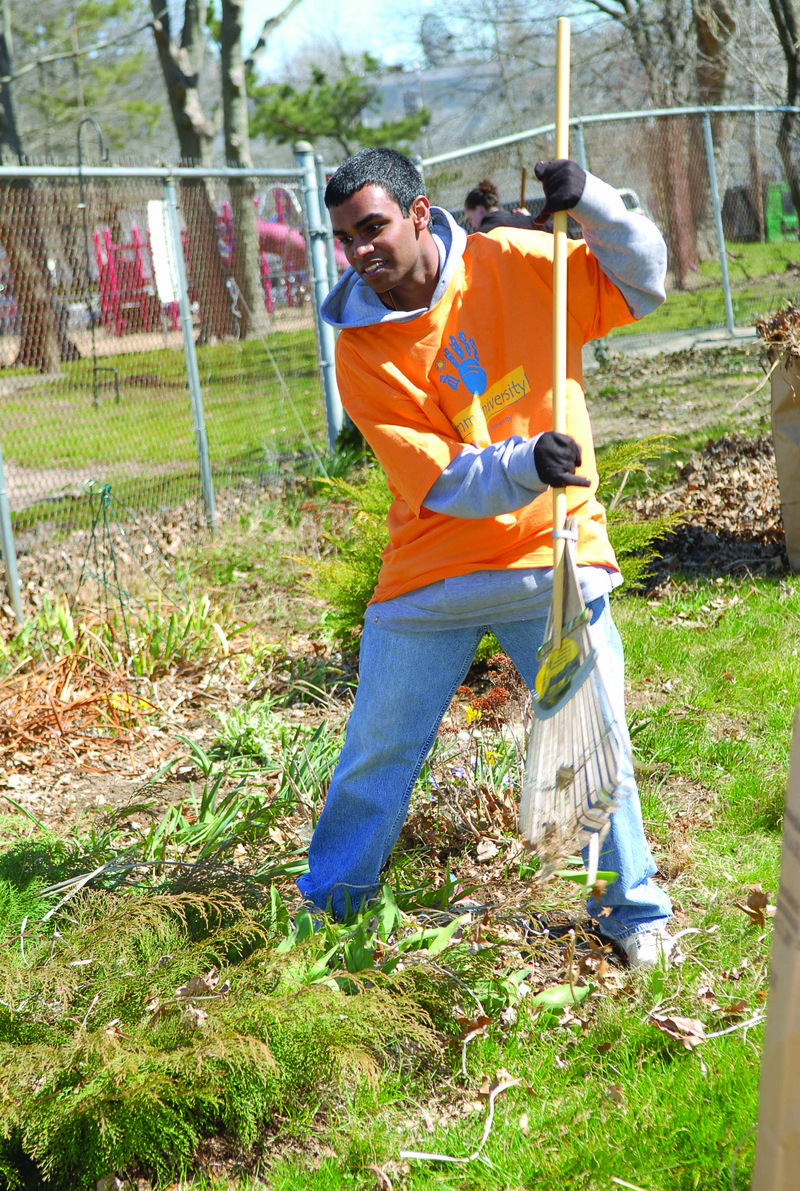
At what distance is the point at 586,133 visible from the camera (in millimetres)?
11203

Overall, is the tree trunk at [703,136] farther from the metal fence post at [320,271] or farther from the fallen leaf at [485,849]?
the fallen leaf at [485,849]

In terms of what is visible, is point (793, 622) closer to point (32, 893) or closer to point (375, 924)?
point (375, 924)

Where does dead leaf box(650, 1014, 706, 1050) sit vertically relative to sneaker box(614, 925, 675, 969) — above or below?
below

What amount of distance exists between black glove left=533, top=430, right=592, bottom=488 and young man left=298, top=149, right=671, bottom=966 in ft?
0.47

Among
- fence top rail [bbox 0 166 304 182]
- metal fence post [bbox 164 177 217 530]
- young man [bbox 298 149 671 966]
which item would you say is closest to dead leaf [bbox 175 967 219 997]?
young man [bbox 298 149 671 966]

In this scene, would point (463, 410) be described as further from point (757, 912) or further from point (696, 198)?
point (696, 198)

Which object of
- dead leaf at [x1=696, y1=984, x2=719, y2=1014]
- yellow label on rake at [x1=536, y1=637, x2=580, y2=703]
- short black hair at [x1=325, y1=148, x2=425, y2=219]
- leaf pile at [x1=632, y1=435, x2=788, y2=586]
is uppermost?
short black hair at [x1=325, y1=148, x2=425, y2=219]

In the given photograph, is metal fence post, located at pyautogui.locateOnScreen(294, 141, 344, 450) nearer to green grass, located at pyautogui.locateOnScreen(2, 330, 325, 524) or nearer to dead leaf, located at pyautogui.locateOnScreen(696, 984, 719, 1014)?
green grass, located at pyautogui.locateOnScreen(2, 330, 325, 524)

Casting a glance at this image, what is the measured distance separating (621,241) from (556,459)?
55 cm

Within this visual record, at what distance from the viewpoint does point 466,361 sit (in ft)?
8.14

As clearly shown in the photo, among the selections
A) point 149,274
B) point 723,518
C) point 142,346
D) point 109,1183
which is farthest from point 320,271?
point 109,1183

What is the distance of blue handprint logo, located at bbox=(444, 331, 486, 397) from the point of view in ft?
8.14

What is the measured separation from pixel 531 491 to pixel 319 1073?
4.39 feet

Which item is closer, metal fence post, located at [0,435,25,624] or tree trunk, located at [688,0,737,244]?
metal fence post, located at [0,435,25,624]
